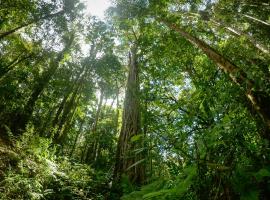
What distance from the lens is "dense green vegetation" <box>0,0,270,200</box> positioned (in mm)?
1729

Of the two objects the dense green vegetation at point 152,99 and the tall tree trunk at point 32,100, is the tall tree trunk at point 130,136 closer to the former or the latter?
the dense green vegetation at point 152,99

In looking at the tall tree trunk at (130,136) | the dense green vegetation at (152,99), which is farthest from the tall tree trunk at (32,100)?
the tall tree trunk at (130,136)

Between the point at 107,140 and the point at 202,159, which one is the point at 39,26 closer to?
the point at 107,140

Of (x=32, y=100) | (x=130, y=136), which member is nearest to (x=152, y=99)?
(x=130, y=136)

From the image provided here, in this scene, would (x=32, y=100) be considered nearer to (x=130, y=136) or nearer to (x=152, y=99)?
(x=152, y=99)

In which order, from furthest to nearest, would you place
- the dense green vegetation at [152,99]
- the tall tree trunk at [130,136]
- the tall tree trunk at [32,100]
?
the tall tree trunk at [32,100], the tall tree trunk at [130,136], the dense green vegetation at [152,99]

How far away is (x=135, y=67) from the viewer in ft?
37.9

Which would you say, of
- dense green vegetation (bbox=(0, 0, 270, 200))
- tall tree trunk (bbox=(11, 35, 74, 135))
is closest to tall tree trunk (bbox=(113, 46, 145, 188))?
dense green vegetation (bbox=(0, 0, 270, 200))

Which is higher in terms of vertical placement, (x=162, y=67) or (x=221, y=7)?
(x=221, y=7)

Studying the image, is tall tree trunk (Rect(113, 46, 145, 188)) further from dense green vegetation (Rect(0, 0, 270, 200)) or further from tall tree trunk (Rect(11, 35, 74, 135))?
tall tree trunk (Rect(11, 35, 74, 135))

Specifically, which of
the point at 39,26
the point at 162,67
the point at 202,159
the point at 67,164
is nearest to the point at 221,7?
the point at 162,67

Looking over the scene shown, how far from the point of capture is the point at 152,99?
9695 millimetres

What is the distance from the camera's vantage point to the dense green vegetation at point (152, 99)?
173 centimetres

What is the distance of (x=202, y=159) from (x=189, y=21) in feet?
32.5
